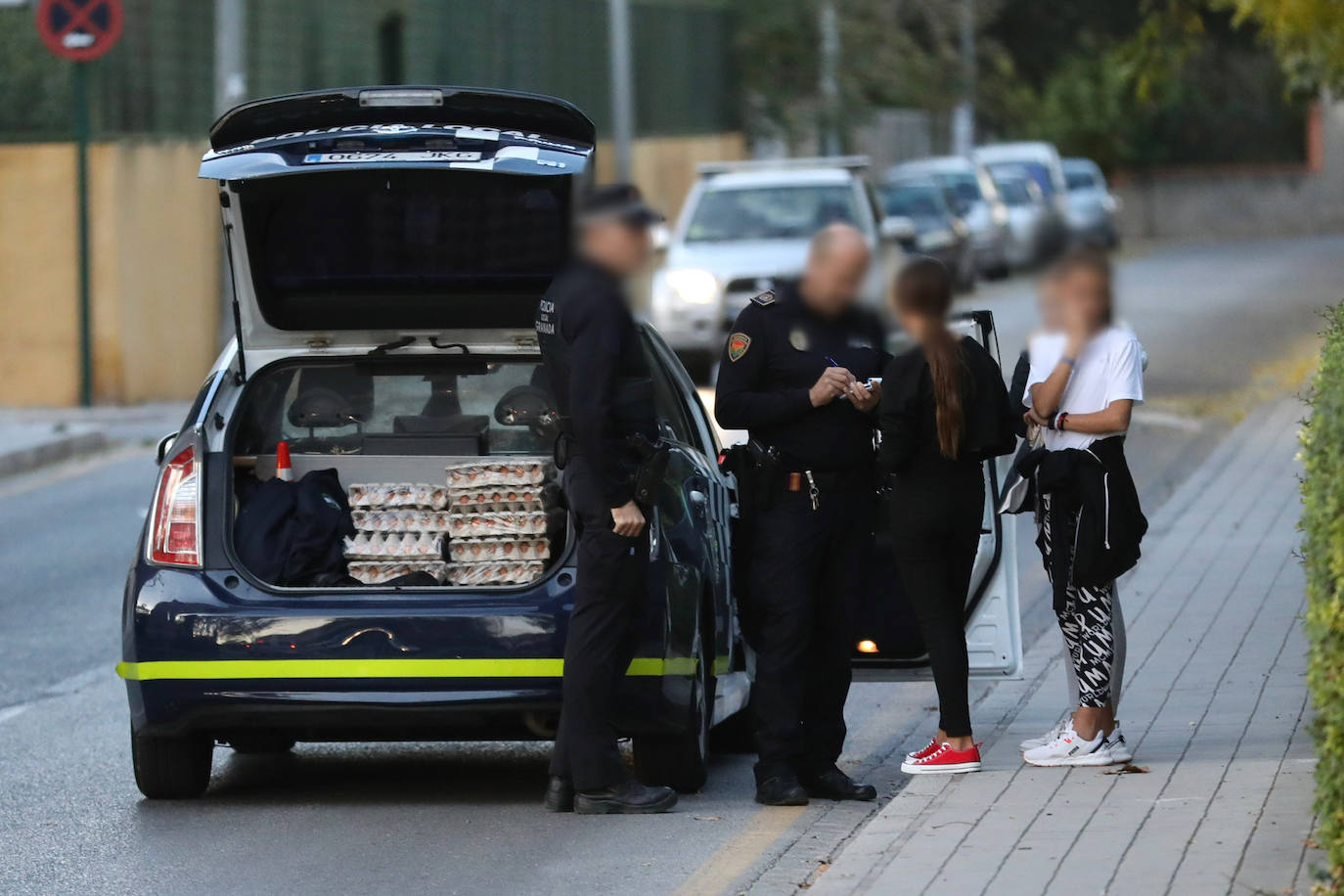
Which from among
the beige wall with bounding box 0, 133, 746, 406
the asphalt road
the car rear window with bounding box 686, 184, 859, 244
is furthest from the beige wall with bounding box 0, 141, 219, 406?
the asphalt road

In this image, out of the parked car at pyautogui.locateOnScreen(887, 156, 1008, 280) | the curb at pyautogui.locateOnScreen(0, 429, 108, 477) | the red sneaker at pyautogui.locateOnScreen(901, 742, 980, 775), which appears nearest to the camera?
the red sneaker at pyautogui.locateOnScreen(901, 742, 980, 775)

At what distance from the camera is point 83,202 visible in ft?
69.5

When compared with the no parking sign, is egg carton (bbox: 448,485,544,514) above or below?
below

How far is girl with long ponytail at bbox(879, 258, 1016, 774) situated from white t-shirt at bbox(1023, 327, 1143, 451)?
197 millimetres

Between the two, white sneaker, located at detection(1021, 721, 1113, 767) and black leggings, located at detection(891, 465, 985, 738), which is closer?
black leggings, located at detection(891, 465, 985, 738)

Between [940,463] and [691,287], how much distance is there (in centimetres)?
1473

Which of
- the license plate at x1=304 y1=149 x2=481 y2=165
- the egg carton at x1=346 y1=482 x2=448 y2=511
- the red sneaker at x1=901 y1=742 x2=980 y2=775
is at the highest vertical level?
the license plate at x1=304 y1=149 x2=481 y2=165

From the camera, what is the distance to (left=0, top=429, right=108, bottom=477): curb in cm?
1711

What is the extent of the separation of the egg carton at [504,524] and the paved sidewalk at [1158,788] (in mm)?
1430

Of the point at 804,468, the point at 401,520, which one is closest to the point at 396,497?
the point at 401,520

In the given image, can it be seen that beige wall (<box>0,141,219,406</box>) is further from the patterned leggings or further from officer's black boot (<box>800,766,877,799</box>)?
the patterned leggings

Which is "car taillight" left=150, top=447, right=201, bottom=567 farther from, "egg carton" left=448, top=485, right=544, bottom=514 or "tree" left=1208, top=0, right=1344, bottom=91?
"tree" left=1208, top=0, right=1344, bottom=91

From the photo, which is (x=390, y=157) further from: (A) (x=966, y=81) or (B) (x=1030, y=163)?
(A) (x=966, y=81)

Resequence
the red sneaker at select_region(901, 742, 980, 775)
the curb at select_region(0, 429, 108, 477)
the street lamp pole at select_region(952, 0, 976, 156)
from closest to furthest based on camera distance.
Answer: the red sneaker at select_region(901, 742, 980, 775)
the curb at select_region(0, 429, 108, 477)
the street lamp pole at select_region(952, 0, 976, 156)
